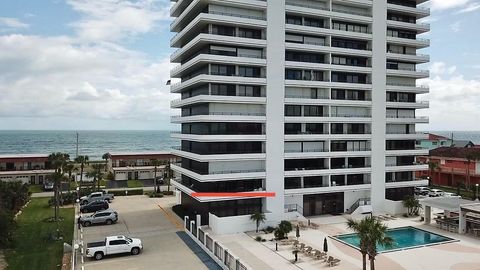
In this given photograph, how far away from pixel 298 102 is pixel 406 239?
18.8 m

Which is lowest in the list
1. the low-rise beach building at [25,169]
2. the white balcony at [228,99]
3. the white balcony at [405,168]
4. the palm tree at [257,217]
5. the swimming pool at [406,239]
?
the swimming pool at [406,239]

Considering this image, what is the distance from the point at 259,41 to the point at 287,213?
20.2 metres

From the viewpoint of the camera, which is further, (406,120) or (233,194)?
(406,120)

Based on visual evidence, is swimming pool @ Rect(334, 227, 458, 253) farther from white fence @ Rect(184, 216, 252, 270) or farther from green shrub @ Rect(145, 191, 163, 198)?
green shrub @ Rect(145, 191, 163, 198)

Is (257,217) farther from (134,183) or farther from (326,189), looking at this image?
(134,183)

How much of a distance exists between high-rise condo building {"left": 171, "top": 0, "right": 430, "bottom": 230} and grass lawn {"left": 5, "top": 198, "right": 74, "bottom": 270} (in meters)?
14.1

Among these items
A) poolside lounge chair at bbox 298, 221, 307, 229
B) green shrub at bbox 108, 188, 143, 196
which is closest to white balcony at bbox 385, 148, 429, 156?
poolside lounge chair at bbox 298, 221, 307, 229

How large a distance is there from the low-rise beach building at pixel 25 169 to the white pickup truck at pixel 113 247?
46.4 m

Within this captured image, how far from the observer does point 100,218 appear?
45406 millimetres

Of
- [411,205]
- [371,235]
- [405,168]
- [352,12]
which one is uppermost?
[352,12]

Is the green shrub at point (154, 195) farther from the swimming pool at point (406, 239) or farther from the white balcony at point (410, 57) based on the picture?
the white balcony at point (410, 57)

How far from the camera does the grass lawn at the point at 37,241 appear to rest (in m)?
31.9

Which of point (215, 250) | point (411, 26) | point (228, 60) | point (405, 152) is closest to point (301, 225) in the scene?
point (215, 250)

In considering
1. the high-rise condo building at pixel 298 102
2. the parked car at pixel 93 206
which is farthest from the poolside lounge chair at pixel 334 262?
the parked car at pixel 93 206
